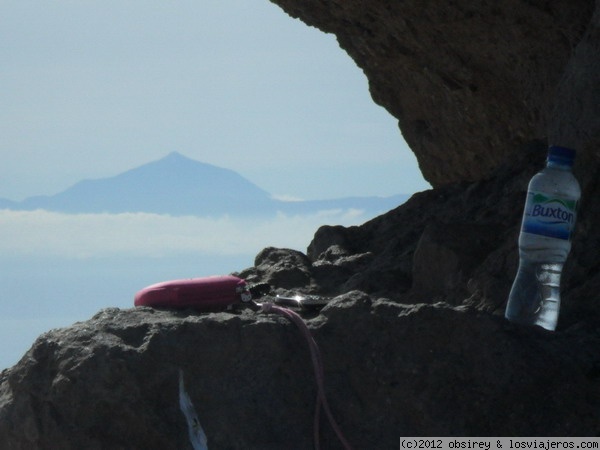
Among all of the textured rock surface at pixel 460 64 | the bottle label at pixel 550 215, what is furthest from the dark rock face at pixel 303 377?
the textured rock surface at pixel 460 64

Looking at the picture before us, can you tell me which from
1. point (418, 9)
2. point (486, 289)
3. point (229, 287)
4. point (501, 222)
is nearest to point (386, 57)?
point (418, 9)

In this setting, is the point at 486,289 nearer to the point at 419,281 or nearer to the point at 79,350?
the point at 419,281

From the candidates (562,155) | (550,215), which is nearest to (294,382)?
(550,215)

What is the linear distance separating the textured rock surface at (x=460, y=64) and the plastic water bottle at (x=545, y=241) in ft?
4.10

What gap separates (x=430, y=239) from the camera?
451 cm

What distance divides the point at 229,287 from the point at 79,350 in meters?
0.69

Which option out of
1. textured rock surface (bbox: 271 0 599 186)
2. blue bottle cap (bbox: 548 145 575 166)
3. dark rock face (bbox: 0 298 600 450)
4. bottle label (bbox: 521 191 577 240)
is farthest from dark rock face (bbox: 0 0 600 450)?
textured rock surface (bbox: 271 0 599 186)

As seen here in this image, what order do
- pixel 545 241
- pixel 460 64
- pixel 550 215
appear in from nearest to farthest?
pixel 550 215, pixel 545 241, pixel 460 64

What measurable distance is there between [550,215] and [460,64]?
266 centimetres

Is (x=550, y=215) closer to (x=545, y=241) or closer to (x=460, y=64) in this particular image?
(x=545, y=241)

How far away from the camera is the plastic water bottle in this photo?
11.7ft

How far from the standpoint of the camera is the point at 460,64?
6062 mm

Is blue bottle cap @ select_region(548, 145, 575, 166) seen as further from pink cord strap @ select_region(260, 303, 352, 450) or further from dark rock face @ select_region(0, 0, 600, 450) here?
pink cord strap @ select_region(260, 303, 352, 450)

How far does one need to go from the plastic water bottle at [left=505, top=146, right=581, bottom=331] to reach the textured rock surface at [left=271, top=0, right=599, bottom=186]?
1248 millimetres
